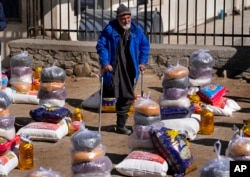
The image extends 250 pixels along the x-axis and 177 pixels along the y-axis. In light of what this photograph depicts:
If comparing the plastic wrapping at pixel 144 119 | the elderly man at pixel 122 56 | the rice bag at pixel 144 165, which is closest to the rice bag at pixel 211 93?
the elderly man at pixel 122 56

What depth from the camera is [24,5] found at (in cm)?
1318

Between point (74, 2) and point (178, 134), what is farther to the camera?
point (74, 2)

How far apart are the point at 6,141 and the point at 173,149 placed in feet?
5.97

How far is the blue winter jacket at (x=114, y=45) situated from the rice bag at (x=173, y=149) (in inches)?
66.7

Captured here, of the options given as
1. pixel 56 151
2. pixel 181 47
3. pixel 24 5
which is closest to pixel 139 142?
pixel 56 151

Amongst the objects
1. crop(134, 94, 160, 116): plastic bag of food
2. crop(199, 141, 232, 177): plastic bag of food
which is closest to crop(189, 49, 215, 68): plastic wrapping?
crop(134, 94, 160, 116): plastic bag of food

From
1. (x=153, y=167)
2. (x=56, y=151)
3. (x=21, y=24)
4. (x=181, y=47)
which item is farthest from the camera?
(x=21, y=24)

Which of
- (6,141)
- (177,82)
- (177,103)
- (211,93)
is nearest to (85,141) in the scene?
(6,141)

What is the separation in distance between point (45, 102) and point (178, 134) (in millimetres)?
2774

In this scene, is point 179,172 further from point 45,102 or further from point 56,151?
point 45,102

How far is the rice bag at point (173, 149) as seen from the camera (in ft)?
24.1

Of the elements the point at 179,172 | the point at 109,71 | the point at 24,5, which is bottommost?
the point at 179,172

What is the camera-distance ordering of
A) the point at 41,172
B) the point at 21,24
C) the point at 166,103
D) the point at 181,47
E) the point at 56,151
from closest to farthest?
1. the point at 41,172
2. the point at 56,151
3. the point at 166,103
4. the point at 181,47
5. the point at 21,24

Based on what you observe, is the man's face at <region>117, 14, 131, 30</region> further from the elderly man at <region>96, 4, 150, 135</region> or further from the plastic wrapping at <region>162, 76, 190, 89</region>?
the plastic wrapping at <region>162, 76, 190, 89</region>
